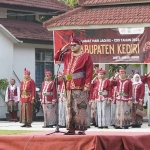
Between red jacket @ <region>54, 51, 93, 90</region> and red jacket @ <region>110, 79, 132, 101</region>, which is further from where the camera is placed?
red jacket @ <region>110, 79, 132, 101</region>

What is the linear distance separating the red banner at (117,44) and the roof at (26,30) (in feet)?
13.4

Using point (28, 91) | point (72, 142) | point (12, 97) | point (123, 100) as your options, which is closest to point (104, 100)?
point (123, 100)

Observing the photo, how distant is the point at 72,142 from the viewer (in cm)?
1178

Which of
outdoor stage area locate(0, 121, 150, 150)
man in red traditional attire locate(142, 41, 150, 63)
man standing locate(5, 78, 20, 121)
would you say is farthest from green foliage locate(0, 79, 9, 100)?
outdoor stage area locate(0, 121, 150, 150)

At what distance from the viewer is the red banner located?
22875mm

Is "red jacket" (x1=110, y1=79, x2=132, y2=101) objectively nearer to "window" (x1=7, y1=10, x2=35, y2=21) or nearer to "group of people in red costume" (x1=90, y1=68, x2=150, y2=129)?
"group of people in red costume" (x1=90, y1=68, x2=150, y2=129)

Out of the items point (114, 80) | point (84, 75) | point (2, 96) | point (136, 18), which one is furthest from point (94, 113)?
point (84, 75)

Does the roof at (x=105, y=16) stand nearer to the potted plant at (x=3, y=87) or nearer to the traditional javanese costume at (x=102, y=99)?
the traditional javanese costume at (x=102, y=99)

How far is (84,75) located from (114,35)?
34.6 feet

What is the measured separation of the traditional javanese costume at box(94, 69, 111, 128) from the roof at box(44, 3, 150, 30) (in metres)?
3.01

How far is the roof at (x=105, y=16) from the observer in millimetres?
23234

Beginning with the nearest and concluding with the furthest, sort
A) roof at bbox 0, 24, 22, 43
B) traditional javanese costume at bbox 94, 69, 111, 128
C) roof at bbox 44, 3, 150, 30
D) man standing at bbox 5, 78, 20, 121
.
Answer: traditional javanese costume at bbox 94, 69, 111, 128 < roof at bbox 44, 3, 150, 30 < man standing at bbox 5, 78, 20, 121 < roof at bbox 0, 24, 22, 43

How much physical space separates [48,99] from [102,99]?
1.59 metres

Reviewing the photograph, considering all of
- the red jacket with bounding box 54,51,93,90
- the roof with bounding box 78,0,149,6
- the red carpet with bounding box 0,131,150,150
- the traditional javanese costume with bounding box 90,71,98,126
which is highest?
the roof with bounding box 78,0,149,6
